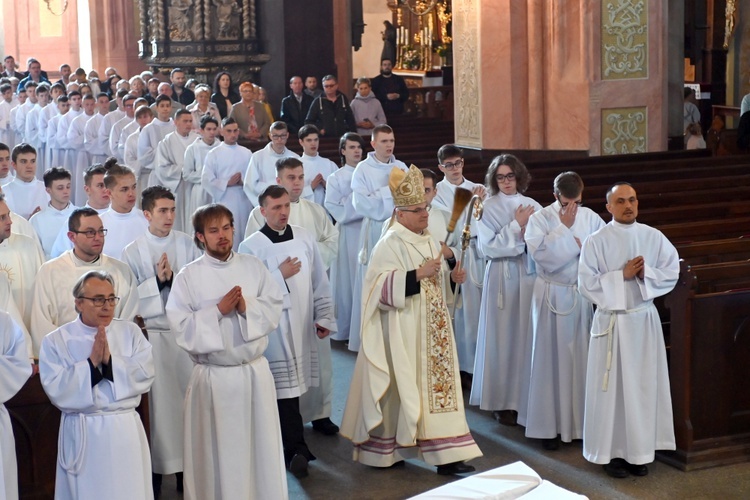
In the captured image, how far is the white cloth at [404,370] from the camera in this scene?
6.60 m

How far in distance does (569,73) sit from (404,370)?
24.6ft

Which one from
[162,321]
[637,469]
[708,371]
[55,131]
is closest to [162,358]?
[162,321]

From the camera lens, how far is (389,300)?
21.5 ft

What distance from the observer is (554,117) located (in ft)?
44.1

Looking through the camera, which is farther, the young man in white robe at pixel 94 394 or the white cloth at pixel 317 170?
the white cloth at pixel 317 170

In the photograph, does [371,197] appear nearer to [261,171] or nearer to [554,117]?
[261,171]

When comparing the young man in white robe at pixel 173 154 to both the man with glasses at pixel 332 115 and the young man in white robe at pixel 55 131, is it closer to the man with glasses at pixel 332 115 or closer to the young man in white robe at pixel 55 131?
the man with glasses at pixel 332 115

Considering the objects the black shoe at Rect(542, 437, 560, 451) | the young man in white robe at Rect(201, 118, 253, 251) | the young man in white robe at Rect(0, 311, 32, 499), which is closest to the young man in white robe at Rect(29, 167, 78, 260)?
the young man in white robe at Rect(0, 311, 32, 499)

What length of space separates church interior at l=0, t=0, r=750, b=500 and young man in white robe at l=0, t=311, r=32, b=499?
62cm

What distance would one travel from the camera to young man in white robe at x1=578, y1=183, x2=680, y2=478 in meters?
6.64

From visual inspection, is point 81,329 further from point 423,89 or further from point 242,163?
point 423,89

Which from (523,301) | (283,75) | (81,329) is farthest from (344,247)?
(283,75)

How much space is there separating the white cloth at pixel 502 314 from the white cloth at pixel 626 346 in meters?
1.10

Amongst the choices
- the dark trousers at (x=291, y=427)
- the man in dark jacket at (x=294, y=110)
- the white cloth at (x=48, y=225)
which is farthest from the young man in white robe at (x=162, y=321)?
the man in dark jacket at (x=294, y=110)
